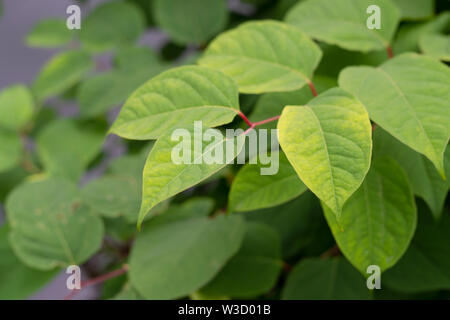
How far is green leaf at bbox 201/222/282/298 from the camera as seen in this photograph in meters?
0.39

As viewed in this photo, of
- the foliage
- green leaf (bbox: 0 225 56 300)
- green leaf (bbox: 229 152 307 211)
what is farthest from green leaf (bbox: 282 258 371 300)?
green leaf (bbox: 0 225 56 300)

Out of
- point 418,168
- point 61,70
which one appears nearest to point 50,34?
point 61,70

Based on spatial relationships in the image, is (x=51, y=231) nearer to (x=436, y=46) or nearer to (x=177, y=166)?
(x=177, y=166)

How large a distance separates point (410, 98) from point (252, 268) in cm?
21

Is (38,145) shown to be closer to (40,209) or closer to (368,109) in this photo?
(40,209)

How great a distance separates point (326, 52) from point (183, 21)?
0.24 metres

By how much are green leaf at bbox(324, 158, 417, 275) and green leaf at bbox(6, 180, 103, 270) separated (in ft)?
0.74

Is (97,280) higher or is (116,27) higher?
(116,27)

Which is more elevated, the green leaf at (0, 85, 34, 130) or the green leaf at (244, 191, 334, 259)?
the green leaf at (0, 85, 34, 130)

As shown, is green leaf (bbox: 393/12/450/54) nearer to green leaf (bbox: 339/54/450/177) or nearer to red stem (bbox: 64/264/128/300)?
green leaf (bbox: 339/54/450/177)

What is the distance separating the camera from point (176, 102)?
0.90 ft

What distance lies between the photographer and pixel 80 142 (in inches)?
23.0

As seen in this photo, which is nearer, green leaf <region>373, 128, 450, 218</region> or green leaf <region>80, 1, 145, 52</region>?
green leaf <region>373, 128, 450, 218</region>

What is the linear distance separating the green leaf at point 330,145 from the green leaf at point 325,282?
0.59 feet
